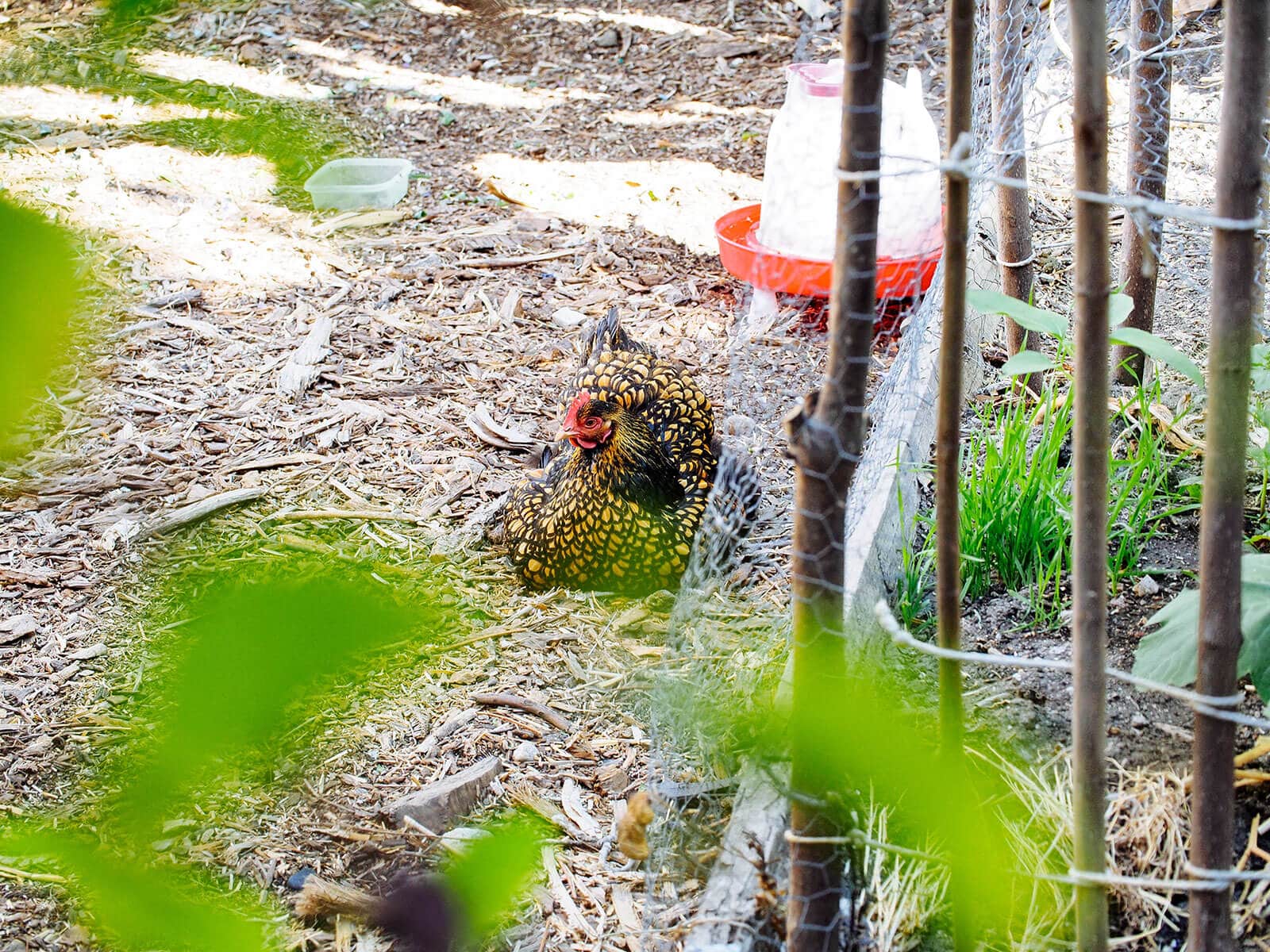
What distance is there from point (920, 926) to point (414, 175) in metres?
4.21

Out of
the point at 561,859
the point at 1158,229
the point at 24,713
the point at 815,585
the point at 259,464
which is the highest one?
the point at 1158,229

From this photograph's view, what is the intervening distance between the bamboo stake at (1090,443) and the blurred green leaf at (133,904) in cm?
97

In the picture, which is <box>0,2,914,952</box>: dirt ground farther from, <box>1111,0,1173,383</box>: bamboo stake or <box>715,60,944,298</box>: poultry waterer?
<box>1111,0,1173,383</box>: bamboo stake

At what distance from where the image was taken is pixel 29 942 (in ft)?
5.89

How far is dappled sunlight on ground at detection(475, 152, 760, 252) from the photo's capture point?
4766 millimetres

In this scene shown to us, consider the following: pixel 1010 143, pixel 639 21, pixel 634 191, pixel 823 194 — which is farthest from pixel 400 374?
pixel 639 21

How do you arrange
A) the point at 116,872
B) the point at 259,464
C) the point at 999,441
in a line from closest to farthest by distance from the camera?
the point at 116,872, the point at 999,441, the point at 259,464

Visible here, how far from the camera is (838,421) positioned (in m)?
1.17

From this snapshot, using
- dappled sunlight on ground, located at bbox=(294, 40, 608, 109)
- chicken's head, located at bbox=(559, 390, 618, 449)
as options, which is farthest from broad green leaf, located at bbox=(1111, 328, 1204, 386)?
dappled sunlight on ground, located at bbox=(294, 40, 608, 109)

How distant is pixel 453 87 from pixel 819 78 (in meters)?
2.75

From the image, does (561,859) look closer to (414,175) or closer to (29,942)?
(29,942)

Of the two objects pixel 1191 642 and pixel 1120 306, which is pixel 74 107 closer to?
pixel 1191 642

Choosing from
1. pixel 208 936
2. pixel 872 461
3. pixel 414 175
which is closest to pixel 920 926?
pixel 872 461

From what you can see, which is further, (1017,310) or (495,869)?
(1017,310)
